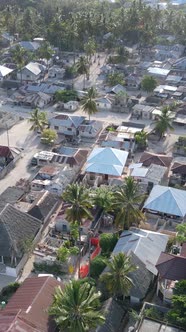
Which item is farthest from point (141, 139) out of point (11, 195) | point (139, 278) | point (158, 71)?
point (158, 71)

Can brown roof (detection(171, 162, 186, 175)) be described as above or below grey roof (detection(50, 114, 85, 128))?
below

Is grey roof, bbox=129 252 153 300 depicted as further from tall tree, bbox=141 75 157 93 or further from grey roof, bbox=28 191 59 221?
tall tree, bbox=141 75 157 93

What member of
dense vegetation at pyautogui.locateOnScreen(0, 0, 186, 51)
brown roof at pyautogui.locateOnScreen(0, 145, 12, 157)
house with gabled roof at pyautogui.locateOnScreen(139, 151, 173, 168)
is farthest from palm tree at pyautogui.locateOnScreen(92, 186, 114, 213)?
dense vegetation at pyautogui.locateOnScreen(0, 0, 186, 51)

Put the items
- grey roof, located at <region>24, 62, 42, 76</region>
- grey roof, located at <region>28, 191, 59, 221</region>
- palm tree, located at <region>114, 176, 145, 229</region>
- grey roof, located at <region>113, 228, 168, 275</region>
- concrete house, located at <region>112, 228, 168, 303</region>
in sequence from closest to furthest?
concrete house, located at <region>112, 228, 168, 303</region> → grey roof, located at <region>113, 228, 168, 275</region> → palm tree, located at <region>114, 176, 145, 229</region> → grey roof, located at <region>28, 191, 59, 221</region> → grey roof, located at <region>24, 62, 42, 76</region>

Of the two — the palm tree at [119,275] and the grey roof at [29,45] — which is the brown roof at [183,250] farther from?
the grey roof at [29,45]

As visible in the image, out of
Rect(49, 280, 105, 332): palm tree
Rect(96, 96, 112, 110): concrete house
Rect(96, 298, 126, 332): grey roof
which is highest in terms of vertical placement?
Rect(96, 96, 112, 110): concrete house

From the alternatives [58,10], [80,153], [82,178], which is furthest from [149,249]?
[58,10]
